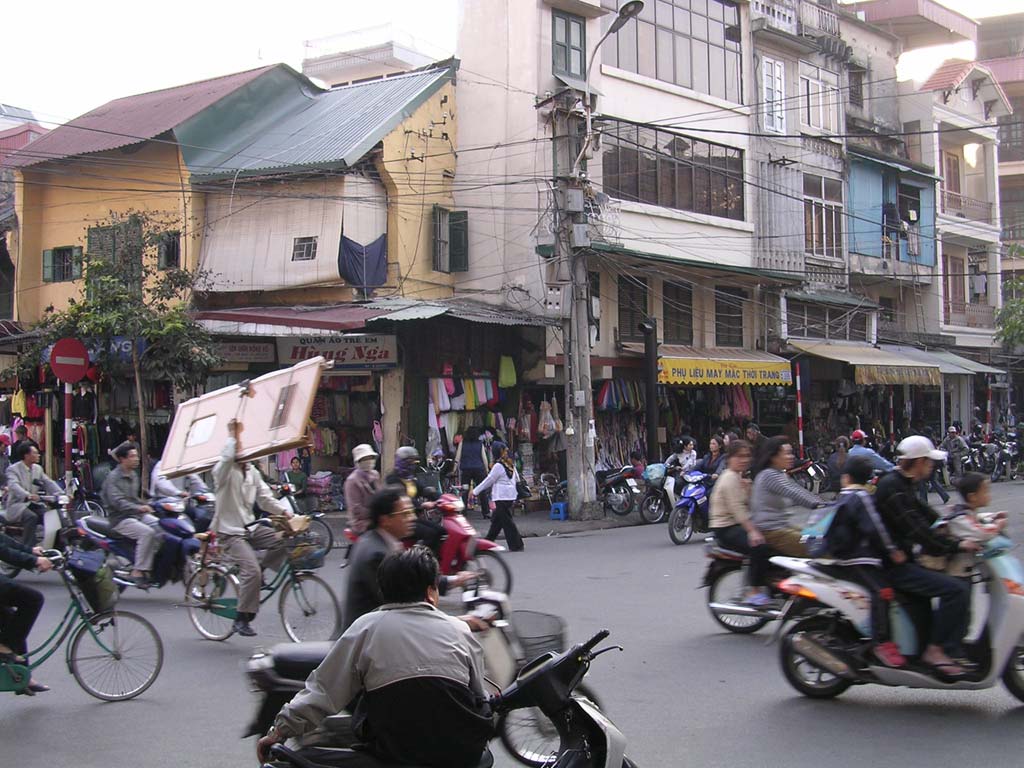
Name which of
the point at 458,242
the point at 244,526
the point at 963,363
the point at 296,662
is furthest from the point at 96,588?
the point at 963,363

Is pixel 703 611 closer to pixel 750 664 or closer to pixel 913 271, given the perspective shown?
pixel 750 664

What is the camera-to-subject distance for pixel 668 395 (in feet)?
81.9

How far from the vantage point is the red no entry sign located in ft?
57.6

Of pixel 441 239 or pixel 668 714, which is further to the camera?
pixel 441 239

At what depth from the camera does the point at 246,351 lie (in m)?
20.3

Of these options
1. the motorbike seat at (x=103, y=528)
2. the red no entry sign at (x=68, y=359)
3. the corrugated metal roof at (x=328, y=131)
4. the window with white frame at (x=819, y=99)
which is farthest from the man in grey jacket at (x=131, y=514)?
the window with white frame at (x=819, y=99)

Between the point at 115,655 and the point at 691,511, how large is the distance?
10.3m

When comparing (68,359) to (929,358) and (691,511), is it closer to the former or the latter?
(691,511)

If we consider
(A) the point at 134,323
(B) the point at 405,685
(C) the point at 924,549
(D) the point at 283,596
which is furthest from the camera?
(A) the point at 134,323

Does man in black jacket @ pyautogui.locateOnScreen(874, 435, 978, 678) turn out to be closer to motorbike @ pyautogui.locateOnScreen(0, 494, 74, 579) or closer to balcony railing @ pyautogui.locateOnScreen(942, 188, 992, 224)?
motorbike @ pyautogui.locateOnScreen(0, 494, 74, 579)

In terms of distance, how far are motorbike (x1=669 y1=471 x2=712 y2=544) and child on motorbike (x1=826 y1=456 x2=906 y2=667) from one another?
8986 millimetres

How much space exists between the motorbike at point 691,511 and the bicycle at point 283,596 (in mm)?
7596

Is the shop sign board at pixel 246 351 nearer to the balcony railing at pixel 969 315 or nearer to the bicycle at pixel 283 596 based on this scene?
the bicycle at pixel 283 596

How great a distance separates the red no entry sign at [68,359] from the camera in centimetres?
1756
